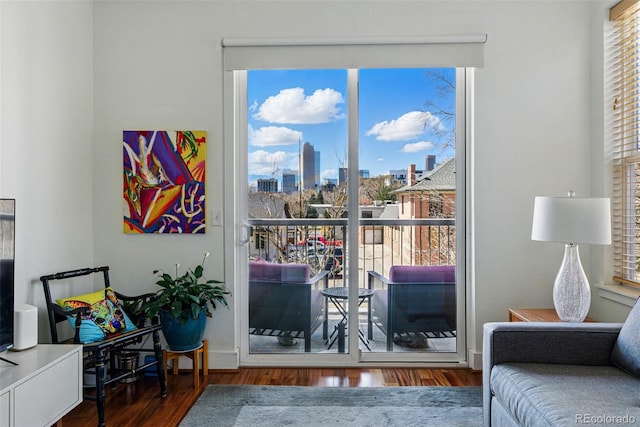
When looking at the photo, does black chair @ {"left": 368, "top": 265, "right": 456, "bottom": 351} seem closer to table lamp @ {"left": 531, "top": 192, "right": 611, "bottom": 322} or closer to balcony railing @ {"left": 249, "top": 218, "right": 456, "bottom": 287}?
balcony railing @ {"left": 249, "top": 218, "right": 456, "bottom": 287}

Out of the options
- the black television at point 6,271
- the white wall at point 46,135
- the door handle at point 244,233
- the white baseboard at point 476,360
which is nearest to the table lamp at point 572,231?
the white baseboard at point 476,360

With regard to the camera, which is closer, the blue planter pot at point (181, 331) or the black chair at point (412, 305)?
the blue planter pot at point (181, 331)

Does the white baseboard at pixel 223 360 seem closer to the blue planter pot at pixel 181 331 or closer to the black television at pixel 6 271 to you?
the blue planter pot at pixel 181 331

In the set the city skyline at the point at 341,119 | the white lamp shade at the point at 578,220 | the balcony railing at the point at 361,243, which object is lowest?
the balcony railing at the point at 361,243

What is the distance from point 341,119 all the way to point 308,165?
1.36ft

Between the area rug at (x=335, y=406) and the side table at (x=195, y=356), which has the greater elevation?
the side table at (x=195, y=356)

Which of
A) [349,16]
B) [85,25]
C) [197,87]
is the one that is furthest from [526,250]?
[85,25]

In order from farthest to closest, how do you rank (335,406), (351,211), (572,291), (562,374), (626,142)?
(351,211)
(626,142)
(335,406)
(572,291)
(562,374)

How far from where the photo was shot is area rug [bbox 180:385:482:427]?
7.43 feet

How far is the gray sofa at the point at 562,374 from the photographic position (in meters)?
1.48

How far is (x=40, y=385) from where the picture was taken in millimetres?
1839

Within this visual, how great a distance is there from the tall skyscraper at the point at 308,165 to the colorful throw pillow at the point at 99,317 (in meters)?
1.50

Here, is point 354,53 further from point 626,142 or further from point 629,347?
point 629,347

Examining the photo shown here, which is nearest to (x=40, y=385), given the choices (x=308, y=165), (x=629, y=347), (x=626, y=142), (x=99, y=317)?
(x=99, y=317)
